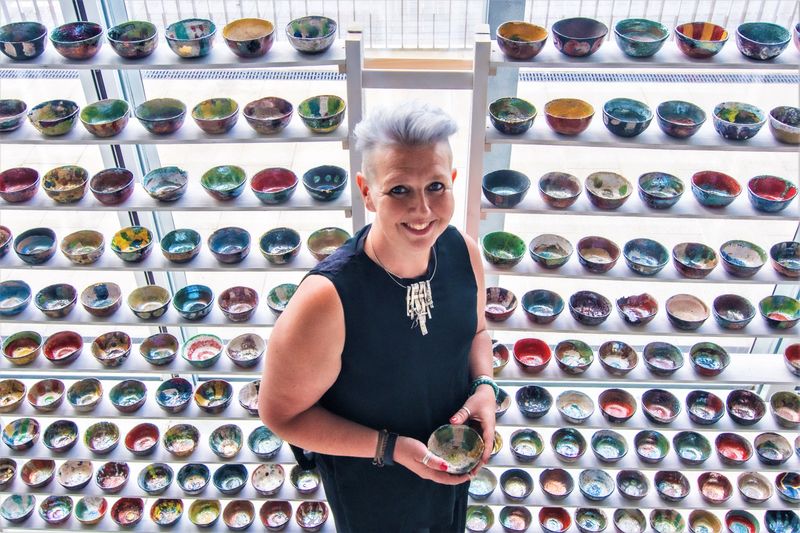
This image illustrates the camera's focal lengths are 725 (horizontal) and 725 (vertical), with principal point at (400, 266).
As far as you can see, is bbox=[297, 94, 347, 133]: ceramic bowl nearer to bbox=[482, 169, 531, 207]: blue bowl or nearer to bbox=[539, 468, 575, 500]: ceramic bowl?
bbox=[482, 169, 531, 207]: blue bowl

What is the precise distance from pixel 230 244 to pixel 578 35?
1.43 meters

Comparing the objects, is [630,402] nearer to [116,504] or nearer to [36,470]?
[116,504]

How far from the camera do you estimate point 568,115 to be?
2.44 m

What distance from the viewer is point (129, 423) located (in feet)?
11.0

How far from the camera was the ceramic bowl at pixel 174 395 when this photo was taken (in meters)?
2.77

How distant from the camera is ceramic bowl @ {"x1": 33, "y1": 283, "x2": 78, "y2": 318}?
102 inches

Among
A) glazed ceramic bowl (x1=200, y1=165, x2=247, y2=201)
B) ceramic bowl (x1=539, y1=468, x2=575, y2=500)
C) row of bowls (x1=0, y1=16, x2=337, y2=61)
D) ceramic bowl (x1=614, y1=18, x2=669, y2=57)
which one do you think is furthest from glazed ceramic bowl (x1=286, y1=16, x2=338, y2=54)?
ceramic bowl (x1=539, y1=468, x2=575, y2=500)

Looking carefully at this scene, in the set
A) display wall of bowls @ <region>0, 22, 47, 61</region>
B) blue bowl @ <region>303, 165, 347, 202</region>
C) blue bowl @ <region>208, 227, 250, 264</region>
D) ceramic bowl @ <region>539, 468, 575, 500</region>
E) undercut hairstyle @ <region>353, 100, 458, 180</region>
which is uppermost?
display wall of bowls @ <region>0, 22, 47, 61</region>

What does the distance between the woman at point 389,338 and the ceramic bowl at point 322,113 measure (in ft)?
2.05

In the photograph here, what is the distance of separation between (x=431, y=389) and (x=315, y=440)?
317mm

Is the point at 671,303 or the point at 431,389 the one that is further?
the point at 671,303

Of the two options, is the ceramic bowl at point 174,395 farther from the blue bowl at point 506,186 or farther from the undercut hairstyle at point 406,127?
the undercut hairstyle at point 406,127

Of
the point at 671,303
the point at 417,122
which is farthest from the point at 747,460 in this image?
the point at 417,122

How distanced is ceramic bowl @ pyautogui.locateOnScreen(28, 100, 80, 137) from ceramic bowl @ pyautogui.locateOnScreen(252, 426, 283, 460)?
139cm
